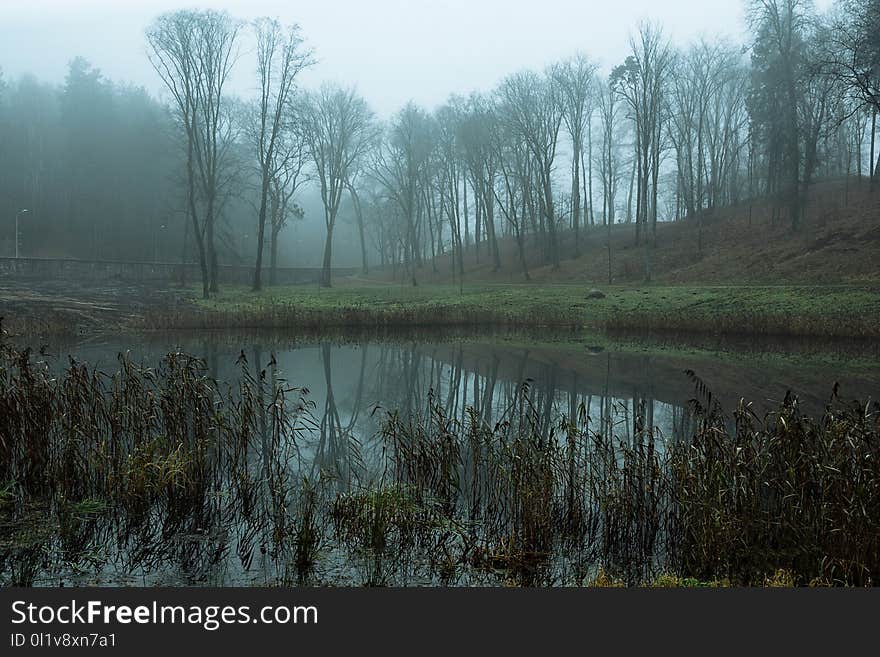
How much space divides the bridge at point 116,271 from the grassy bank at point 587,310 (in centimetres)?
844

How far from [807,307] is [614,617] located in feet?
70.8

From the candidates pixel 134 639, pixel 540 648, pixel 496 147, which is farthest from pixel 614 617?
pixel 496 147

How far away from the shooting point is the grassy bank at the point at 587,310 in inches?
809

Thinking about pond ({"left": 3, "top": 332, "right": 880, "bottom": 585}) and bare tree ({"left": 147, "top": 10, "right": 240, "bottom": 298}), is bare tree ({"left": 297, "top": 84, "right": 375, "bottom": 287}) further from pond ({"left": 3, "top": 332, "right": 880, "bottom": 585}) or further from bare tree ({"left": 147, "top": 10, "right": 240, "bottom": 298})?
pond ({"left": 3, "top": 332, "right": 880, "bottom": 585})

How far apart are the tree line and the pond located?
462 inches

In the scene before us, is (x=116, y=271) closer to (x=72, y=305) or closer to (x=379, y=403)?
(x=72, y=305)

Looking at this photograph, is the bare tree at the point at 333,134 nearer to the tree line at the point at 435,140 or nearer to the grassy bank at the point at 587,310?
the tree line at the point at 435,140

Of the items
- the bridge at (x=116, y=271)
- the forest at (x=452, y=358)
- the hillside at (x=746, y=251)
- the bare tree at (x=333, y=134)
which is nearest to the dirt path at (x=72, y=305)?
the forest at (x=452, y=358)

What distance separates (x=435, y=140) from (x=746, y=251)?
806 inches

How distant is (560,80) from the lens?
1571 inches

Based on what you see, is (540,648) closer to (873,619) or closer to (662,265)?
(873,619)

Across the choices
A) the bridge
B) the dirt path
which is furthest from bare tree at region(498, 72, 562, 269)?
the dirt path

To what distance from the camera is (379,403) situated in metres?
10.8

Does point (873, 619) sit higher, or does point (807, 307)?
point (807, 307)
